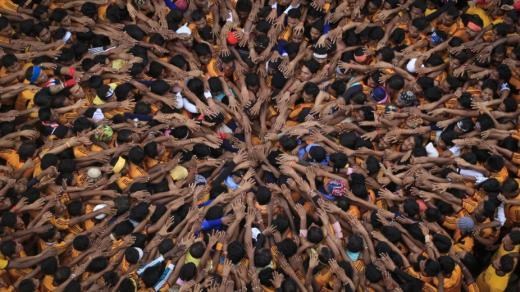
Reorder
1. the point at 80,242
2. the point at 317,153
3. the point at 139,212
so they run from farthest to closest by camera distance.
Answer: the point at 317,153
the point at 139,212
the point at 80,242

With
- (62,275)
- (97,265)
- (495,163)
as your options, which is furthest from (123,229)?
(495,163)

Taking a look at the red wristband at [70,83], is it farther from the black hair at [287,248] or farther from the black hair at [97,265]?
the black hair at [287,248]

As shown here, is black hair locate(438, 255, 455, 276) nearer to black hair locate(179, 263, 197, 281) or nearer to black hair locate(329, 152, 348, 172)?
black hair locate(329, 152, 348, 172)

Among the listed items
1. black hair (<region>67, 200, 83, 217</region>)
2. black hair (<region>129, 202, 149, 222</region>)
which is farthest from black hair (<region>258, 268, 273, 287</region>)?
black hair (<region>67, 200, 83, 217</region>)

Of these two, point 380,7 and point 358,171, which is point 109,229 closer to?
point 358,171

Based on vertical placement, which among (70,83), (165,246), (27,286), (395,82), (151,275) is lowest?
(27,286)

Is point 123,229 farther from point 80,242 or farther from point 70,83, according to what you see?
point 70,83

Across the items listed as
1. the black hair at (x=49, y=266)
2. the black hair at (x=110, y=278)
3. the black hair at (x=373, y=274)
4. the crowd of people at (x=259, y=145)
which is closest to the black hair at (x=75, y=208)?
the crowd of people at (x=259, y=145)

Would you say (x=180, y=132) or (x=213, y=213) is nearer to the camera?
(x=213, y=213)
